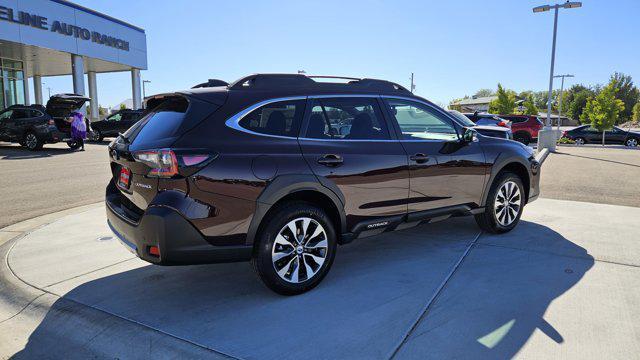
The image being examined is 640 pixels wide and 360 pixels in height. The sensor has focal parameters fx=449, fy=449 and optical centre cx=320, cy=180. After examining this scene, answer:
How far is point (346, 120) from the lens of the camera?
4.00 m

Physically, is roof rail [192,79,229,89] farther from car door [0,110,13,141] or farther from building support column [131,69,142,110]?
building support column [131,69,142,110]

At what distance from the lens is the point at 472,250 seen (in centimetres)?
466

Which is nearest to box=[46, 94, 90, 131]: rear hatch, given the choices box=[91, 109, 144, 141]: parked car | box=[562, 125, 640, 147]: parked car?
box=[91, 109, 144, 141]: parked car

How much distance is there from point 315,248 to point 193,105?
57.8 inches

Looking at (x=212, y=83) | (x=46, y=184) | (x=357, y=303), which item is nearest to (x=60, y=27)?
(x=46, y=184)

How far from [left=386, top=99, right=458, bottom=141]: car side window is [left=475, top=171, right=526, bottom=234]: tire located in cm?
89

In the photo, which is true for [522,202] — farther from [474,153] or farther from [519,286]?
[519,286]

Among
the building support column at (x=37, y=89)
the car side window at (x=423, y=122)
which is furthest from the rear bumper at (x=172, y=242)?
the building support column at (x=37, y=89)

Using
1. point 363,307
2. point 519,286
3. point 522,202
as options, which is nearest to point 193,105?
point 363,307

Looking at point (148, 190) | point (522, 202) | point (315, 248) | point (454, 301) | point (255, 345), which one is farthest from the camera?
point (522, 202)

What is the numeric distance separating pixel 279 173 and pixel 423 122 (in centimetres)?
202

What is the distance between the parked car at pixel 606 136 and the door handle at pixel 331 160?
28211 millimetres

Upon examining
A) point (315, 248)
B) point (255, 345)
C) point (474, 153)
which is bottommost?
point (255, 345)

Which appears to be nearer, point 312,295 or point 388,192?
point 312,295
